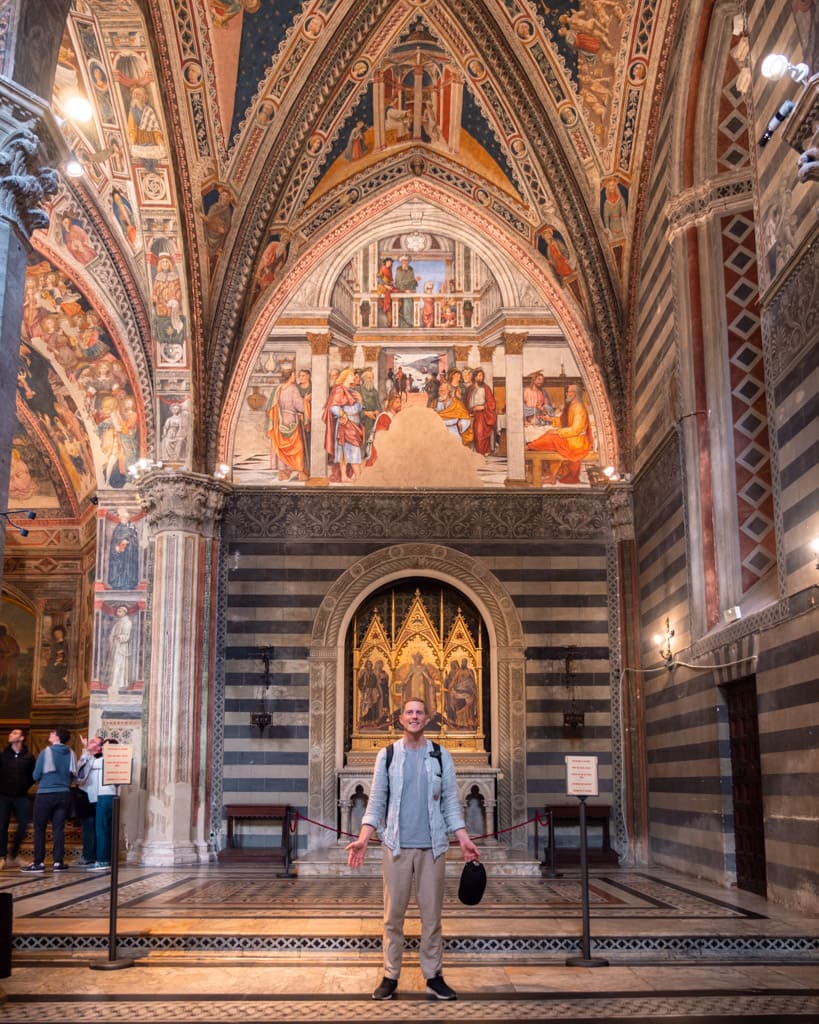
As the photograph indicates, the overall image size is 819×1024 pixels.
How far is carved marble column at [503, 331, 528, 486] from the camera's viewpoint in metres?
18.3

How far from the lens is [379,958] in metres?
8.41

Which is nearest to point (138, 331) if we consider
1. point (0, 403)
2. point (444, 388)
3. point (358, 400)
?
point (358, 400)

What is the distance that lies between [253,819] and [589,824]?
479 cm

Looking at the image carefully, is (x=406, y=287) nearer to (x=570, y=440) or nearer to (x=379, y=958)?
(x=570, y=440)

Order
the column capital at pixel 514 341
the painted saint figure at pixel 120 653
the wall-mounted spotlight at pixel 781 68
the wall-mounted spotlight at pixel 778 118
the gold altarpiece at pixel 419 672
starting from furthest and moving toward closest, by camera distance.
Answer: the column capital at pixel 514 341 < the gold altarpiece at pixel 419 672 < the painted saint figure at pixel 120 653 < the wall-mounted spotlight at pixel 781 68 < the wall-mounted spotlight at pixel 778 118

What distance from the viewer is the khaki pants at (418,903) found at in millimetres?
6984

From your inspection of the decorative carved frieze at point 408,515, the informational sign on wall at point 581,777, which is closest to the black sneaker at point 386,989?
the informational sign on wall at point 581,777

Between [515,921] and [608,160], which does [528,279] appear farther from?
[515,921]

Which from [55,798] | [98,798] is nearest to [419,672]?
[98,798]

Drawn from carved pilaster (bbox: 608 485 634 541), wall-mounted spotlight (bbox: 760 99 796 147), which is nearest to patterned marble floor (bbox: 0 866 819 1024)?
wall-mounted spotlight (bbox: 760 99 796 147)

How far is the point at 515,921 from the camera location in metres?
9.59

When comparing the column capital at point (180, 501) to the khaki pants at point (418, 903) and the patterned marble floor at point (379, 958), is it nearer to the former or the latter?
the patterned marble floor at point (379, 958)

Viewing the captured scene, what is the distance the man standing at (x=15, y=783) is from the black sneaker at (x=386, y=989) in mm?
A: 8596

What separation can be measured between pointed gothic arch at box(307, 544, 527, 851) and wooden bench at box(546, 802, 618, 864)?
73cm
